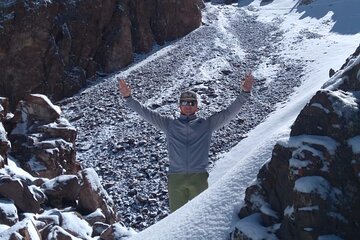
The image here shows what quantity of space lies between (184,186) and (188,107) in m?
1.05

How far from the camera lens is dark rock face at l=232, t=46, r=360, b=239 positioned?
378cm

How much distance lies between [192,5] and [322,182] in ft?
135

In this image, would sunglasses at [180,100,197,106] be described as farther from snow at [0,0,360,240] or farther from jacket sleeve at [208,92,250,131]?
snow at [0,0,360,240]

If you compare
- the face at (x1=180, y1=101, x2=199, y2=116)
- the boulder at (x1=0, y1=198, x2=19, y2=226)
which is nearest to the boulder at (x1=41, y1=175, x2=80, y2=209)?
the boulder at (x1=0, y1=198, x2=19, y2=226)

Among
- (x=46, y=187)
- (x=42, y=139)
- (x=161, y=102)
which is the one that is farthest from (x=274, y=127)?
(x=46, y=187)

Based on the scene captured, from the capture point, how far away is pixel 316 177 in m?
3.93

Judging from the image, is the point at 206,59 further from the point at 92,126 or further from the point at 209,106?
the point at 92,126

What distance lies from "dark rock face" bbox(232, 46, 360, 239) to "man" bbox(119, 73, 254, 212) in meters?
1.79

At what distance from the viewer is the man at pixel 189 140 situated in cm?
619

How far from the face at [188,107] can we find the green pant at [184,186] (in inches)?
31.6

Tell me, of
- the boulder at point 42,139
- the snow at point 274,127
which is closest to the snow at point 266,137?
the snow at point 274,127

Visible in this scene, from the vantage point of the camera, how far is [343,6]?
4347cm

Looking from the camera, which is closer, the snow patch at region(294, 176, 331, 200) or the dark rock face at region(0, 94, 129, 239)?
the snow patch at region(294, 176, 331, 200)

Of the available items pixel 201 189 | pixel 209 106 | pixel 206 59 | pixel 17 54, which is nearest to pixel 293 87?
pixel 209 106
